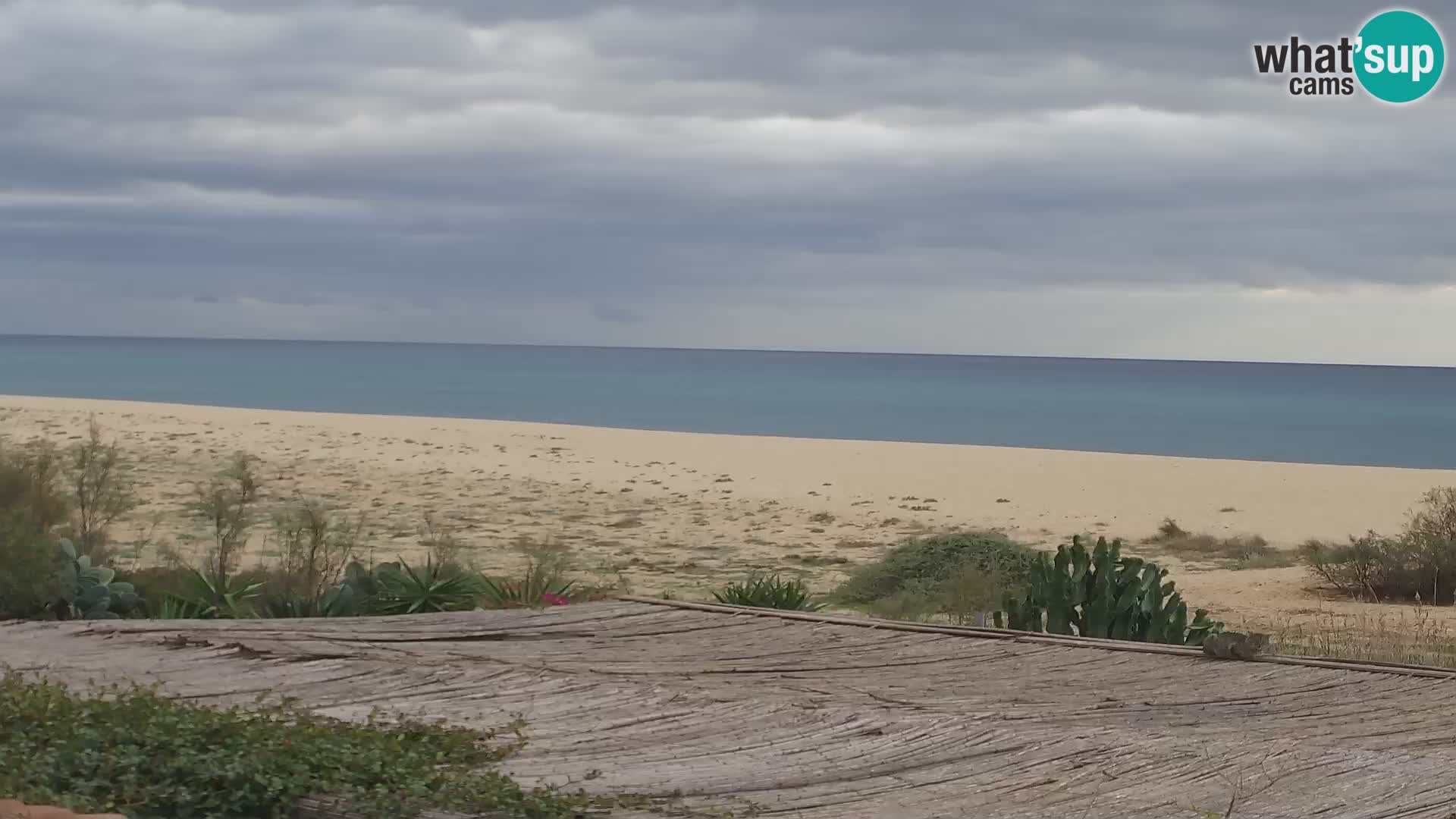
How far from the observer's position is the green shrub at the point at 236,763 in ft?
15.8

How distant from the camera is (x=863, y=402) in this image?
8681 centimetres

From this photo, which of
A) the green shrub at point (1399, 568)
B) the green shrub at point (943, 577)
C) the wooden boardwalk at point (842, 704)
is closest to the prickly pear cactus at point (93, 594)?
the wooden boardwalk at point (842, 704)

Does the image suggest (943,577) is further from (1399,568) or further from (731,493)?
(731,493)

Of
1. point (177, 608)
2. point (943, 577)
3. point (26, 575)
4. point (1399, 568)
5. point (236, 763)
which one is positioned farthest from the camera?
point (1399, 568)

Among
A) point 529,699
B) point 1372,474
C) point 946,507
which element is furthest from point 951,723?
point 1372,474

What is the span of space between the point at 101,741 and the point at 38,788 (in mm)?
592

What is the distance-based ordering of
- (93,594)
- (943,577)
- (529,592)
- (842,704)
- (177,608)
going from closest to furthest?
(842,704), (93,594), (177,608), (529,592), (943,577)

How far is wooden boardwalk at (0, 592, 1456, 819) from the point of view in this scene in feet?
17.3

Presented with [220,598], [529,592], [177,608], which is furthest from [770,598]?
[177,608]

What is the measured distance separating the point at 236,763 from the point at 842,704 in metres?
2.57

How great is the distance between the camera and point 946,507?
2405cm

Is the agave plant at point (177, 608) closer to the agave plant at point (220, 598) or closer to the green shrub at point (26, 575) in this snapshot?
the agave plant at point (220, 598)

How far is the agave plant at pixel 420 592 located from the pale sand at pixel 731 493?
13.1 feet

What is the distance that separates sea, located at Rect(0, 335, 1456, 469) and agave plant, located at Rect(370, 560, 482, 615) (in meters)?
39.6
